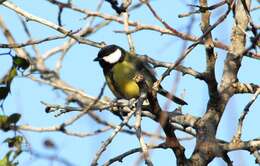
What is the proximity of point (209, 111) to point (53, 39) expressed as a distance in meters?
0.82

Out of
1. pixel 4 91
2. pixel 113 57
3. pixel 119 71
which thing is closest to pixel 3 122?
pixel 4 91

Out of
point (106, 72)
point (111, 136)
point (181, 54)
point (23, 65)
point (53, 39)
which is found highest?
point (106, 72)

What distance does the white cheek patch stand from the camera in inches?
187

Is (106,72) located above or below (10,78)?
above

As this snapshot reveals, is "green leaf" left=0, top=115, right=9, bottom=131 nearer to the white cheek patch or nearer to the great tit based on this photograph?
the great tit

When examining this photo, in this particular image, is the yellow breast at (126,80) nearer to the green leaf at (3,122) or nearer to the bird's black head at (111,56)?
the bird's black head at (111,56)

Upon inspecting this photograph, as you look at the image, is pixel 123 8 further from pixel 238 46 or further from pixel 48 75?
pixel 238 46

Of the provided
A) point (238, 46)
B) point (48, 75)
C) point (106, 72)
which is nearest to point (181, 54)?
point (48, 75)

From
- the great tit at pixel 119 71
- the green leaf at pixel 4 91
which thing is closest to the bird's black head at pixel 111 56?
the great tit at pixel 119 71

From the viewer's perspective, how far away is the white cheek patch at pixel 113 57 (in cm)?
474

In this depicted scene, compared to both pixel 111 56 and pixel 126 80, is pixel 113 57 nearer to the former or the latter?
pixel 111 56

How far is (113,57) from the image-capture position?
15.7ft

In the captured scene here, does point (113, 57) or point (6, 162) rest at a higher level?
point (113, 57)

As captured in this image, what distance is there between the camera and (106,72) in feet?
15.5
